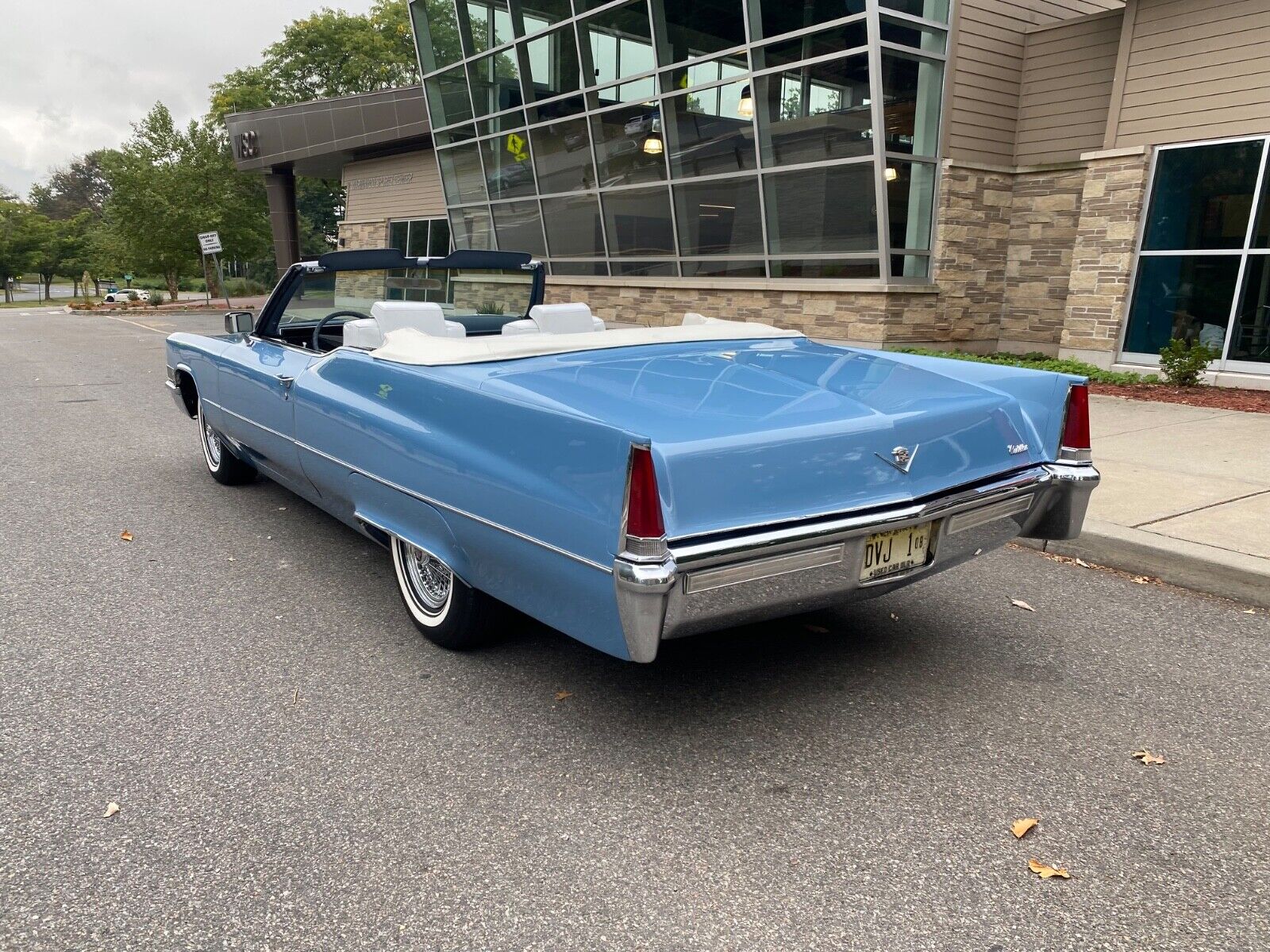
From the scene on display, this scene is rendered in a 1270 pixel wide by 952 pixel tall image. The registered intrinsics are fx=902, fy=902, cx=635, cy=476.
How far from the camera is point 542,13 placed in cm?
1653

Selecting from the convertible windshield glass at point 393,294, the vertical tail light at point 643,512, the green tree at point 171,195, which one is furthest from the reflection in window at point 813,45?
the green tree at point 171,195

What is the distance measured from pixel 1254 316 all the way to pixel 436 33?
53.7 ft

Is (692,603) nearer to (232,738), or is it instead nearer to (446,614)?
(446,614)

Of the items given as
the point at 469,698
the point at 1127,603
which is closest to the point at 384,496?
the point at 469,698

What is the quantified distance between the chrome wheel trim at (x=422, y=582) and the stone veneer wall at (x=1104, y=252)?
10497mm

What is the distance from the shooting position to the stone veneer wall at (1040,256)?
1247 centimetres

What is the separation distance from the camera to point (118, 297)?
55.0 meters

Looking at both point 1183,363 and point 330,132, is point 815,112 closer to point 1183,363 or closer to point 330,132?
point 1183,363

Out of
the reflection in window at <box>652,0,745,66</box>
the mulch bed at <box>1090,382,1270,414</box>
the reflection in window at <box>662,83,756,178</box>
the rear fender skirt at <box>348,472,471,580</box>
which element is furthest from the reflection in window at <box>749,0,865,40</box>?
the rear fender skirt at <box>348,472,471,580</box>

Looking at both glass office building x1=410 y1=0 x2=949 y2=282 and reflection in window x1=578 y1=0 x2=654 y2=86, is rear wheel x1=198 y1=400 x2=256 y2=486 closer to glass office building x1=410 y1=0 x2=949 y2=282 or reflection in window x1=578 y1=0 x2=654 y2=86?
glass office building x1=410 y1=0 x2=949 y2=282

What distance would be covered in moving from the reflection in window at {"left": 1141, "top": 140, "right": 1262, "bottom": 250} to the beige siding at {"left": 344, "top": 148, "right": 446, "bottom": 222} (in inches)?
734

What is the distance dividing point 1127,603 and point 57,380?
42.9 ft

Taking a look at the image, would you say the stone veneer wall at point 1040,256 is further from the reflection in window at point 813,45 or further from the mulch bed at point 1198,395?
the reflection in window at point 813,45

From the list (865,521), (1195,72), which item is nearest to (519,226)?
(1195,72)
